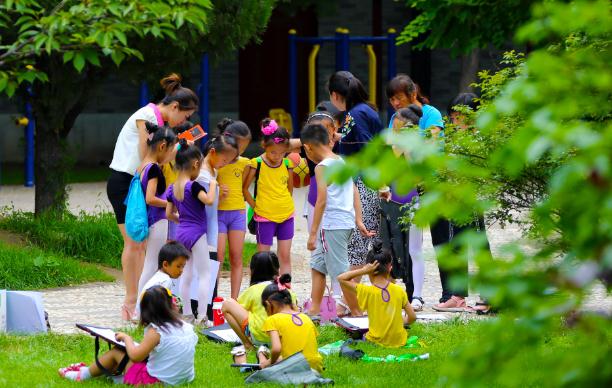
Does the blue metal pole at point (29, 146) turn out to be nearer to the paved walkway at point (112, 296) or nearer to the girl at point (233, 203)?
the paved walkway at point (112, 296)

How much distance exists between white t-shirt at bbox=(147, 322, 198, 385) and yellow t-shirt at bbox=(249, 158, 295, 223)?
8.15 ft

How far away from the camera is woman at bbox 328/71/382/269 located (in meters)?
8.64

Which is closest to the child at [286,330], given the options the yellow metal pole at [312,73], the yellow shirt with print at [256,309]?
the yellow shirt with print at [256,309]

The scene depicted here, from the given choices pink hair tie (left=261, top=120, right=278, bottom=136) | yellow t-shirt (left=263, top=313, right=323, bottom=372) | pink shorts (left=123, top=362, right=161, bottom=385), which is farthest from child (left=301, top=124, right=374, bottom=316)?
pink shorts (left=123, top=362, right=161, bottom=385)

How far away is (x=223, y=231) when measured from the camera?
8.50 meters

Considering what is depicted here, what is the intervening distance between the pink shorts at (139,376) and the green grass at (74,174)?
13371 mm

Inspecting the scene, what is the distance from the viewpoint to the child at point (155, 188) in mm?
8203

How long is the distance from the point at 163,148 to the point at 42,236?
3492mm

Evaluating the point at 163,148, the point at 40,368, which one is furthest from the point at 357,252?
the point at 40,368

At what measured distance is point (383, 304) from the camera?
7234mm

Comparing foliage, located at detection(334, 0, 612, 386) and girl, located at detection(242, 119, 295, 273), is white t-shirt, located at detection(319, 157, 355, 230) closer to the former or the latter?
girl, located at detection(242, 119, 295, 273)

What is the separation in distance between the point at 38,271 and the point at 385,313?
3.96 m

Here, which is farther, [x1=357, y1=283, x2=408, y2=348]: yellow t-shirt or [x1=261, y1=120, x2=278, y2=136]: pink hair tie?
[x1=261, y1=120, x2=278, y2=136]: pink hair tie

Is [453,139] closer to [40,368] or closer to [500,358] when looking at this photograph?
[40,368]
